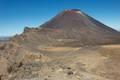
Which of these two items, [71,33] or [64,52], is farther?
[71,33]

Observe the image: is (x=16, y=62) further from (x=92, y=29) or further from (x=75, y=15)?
(x=75, y=15)

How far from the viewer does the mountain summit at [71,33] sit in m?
78.2

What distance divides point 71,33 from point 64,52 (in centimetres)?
3948

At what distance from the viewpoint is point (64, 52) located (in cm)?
5462

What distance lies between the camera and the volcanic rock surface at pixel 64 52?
22297 mm

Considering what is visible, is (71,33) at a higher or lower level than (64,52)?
higher

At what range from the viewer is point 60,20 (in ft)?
370

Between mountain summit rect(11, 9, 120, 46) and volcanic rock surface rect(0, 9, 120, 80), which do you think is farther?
mountain summit rect(11, 9, 120, 46)

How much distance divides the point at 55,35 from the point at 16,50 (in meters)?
54.9

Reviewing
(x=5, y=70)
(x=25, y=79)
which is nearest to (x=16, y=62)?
(x=5, y=70)

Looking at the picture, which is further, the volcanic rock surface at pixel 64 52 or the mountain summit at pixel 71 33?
the mountain summit at pixel 71 33

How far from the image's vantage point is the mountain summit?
257 ft

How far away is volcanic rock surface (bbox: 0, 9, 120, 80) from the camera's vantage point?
22297 millimetres

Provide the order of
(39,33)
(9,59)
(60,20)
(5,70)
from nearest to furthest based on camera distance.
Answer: (5,70) < (9,59) < (39,33) < (60,20)
